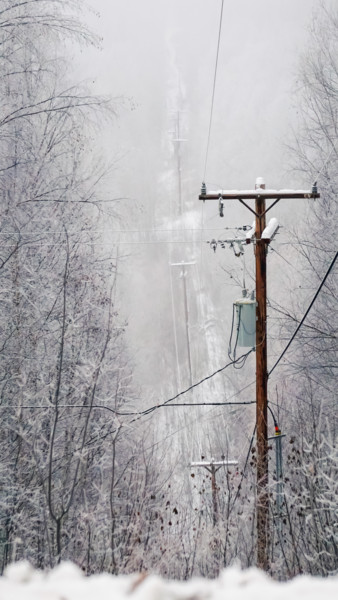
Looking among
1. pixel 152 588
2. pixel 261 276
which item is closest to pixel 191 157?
pixel 261 276

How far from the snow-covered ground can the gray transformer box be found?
6257 mm

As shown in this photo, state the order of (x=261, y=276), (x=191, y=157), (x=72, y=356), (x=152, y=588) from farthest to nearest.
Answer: (x=191, y=157) → (x=72, y=356) → (x=261, y=276) → (x=152, y=588)

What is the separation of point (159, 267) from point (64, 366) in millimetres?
18763

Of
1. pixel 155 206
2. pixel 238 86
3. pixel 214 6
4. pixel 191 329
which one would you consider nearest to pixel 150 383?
pixel 191 329

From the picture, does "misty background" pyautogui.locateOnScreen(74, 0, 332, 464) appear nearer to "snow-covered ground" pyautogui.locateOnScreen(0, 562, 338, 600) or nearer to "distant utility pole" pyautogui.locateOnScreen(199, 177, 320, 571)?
"distant utility pole" pyautogui.locateOnScreen(199, 177, 320, 571)

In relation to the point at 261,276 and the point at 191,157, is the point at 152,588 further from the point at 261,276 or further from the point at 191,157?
the point at 191,157

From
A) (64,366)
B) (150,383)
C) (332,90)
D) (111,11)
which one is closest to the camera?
(64,366)

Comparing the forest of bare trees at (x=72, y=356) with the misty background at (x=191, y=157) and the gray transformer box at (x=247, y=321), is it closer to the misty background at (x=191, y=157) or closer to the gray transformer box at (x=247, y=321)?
the gray transformer box at (x=247, y=321)

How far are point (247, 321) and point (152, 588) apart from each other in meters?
6.38

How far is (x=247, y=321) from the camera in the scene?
7.13 m

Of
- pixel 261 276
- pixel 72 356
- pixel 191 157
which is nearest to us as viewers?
pixel 261 276

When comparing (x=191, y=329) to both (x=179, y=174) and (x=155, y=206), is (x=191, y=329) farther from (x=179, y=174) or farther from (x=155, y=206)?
(x=179, y=174)

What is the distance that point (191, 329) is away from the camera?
80.9ft

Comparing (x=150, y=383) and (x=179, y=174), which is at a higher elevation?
→ (x=179, y=174)
